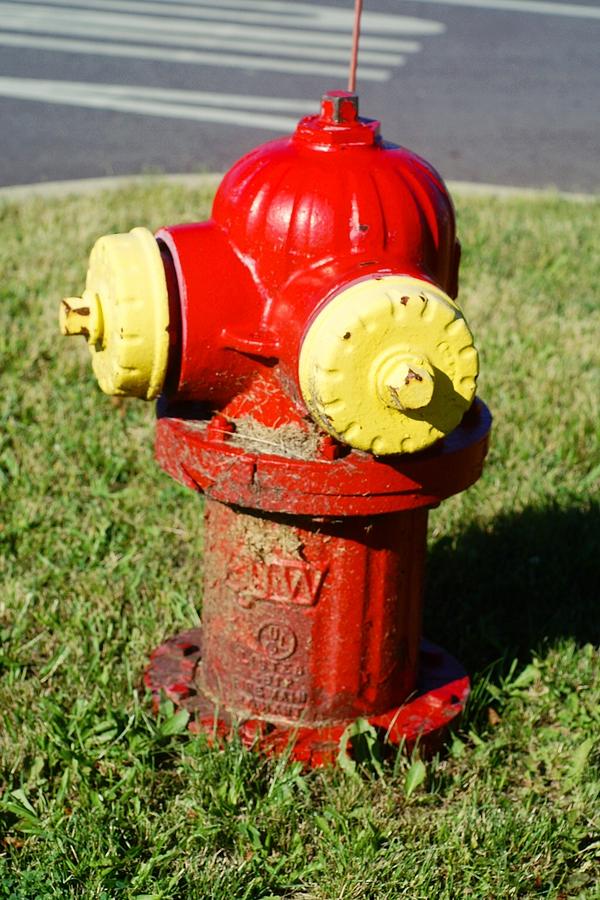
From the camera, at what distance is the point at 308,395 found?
6.41 feet

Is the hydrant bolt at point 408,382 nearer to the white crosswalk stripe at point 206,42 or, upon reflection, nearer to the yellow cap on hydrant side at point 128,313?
the yellow cap on hydrant side at point 128,313

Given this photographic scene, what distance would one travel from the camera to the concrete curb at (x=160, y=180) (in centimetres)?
586

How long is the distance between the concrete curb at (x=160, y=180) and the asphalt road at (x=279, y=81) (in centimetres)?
26

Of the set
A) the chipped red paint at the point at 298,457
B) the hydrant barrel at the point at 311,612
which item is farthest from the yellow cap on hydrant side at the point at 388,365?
the hydrant barrel at the point at 311,612

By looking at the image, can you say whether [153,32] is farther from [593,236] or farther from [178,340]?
[178,340]

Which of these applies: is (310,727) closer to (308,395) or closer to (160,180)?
(308,395)

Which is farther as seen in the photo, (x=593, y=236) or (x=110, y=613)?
(x=593, y=236)

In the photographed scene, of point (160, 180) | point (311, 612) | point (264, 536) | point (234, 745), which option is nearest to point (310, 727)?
point (234, 745)

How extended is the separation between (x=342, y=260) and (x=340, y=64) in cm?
681

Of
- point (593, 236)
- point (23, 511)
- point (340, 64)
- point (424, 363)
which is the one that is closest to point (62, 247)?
point (23, 511)

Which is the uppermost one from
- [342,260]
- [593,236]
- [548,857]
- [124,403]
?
[342,260]

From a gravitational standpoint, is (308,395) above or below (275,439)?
above

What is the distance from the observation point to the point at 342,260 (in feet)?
6.78

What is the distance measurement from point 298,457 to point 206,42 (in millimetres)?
7501
